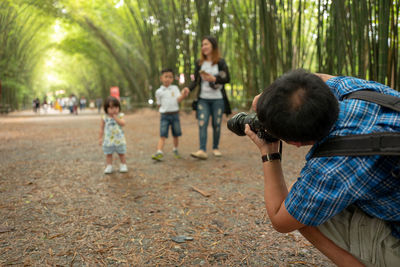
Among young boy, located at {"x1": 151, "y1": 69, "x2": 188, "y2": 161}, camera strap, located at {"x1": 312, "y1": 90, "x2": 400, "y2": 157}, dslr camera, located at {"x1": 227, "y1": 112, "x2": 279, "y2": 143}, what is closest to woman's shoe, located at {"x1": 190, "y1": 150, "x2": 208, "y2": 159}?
young boy, located at {"x1": 151, "y1": 69, "x2": 188, "y2": 161}

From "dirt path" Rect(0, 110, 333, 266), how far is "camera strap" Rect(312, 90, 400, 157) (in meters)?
0.83

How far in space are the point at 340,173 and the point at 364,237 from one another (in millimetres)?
295

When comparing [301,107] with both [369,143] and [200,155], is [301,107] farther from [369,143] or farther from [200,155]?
[200,155]

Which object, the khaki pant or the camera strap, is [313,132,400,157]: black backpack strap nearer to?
the camera strap

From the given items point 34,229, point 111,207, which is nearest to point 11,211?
point 34,229

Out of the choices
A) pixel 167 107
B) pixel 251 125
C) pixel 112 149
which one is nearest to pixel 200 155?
pixel 167 107

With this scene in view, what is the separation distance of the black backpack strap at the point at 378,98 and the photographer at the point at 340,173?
0.06 feet

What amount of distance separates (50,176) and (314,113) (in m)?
2.93

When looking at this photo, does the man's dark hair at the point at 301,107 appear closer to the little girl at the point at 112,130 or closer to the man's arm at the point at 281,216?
the man's arm at the point at 281,216

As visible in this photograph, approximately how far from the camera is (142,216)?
211 centimetres

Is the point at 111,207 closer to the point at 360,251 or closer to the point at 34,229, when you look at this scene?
the point at 34,229

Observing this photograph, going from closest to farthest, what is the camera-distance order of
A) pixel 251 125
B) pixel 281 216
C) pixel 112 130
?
pixel 281 216 < pixel 251 125 < pixel 112 130

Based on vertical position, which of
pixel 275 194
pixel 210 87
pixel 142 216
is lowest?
pixel 142 216

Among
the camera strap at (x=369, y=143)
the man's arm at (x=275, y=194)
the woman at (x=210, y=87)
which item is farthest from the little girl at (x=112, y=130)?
the camera strap at (x=369, y=143)
